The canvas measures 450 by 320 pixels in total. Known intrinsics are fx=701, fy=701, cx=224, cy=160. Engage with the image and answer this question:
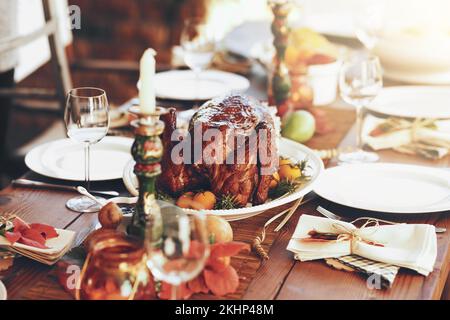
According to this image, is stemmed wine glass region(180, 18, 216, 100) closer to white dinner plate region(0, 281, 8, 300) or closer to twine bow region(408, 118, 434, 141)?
twine bow region(408, 118, 434, 141)

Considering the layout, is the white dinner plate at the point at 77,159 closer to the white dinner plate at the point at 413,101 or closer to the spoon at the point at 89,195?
the spoon at the point at 89,195

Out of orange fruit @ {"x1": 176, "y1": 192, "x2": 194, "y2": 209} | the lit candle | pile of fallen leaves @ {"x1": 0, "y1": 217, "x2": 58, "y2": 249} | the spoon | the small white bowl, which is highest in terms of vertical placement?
the lit candle

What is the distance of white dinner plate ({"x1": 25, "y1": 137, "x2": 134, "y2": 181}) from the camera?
166 centimetres

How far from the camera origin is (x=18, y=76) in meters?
3.10

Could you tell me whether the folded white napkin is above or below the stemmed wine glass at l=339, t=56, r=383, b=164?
below

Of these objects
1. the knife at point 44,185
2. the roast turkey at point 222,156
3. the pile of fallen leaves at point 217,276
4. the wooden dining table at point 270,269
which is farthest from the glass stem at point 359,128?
the pile of fallen leaves at point 217,276

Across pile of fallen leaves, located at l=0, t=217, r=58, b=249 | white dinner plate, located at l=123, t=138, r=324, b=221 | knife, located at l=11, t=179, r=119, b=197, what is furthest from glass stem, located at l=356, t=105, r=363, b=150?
pile of fallen leaves, located at l=0, t=217, r=58, b=249

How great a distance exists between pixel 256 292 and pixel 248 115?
1.39ft

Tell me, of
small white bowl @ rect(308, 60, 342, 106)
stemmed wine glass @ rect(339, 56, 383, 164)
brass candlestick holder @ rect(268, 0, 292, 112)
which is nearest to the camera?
stemmed wine glass @ rect(339, 56, 383, 164)

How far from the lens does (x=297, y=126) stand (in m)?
1.91

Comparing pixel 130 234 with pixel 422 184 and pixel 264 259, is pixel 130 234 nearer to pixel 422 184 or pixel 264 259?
pixel 264 259

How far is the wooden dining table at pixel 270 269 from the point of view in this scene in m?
1.18

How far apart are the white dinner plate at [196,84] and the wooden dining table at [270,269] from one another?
2.36 feet

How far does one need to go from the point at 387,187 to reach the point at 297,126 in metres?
0.38
